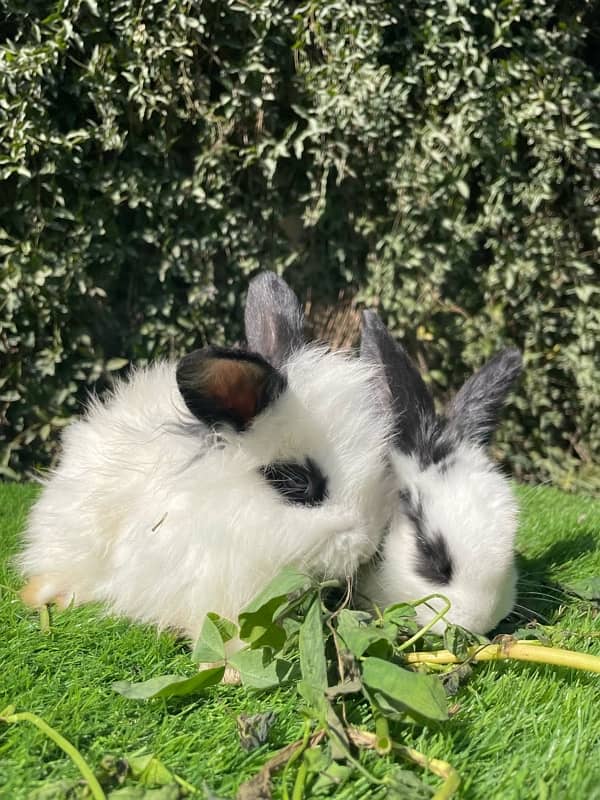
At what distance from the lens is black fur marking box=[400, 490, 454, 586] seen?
1.72m

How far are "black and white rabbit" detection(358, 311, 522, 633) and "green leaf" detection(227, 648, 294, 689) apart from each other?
369 mm

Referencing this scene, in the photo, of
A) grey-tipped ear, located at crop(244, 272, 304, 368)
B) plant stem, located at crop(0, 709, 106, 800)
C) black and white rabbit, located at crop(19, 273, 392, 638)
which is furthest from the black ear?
plant stem, located at crop(0, 709, 106, 800)

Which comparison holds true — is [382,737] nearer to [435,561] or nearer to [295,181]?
[435,561]

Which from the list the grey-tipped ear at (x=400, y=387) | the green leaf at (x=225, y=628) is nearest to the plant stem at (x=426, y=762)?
the green leaf at (x=225, y=628)

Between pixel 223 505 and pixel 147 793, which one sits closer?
pixel 147 793

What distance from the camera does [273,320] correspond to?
208 centimetres

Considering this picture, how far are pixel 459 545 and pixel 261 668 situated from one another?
0.55 meters

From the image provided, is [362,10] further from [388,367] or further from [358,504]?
[358,504]

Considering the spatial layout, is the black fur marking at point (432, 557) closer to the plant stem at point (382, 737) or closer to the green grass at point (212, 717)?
the green grass at point (212, 717)

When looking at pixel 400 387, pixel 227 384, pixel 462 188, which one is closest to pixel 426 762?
pixel 227 384

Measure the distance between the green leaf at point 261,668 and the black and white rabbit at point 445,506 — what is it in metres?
0.37

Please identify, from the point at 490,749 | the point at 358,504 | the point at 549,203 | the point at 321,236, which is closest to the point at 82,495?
the point at 358,504

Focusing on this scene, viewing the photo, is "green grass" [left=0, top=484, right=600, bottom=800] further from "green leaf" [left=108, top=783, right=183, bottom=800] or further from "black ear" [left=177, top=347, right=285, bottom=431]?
"black ear" [left=177, top=347, right=285, bottom=431]

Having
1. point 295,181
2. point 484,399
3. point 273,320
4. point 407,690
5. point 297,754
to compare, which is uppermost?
point 295,181
